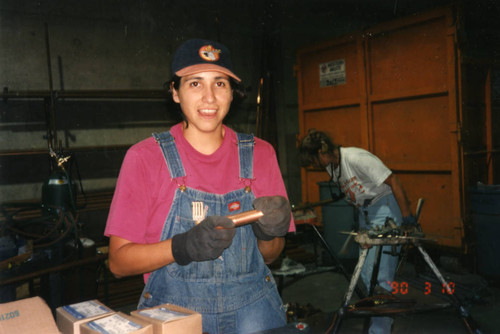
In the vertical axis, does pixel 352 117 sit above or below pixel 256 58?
below

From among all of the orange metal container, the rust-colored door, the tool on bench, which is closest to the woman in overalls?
the tool on bench

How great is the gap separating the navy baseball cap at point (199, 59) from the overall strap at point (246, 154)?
0.29 m

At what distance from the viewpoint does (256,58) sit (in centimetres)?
694

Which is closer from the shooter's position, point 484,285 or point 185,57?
point 185,57

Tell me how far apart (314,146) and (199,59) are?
255cm

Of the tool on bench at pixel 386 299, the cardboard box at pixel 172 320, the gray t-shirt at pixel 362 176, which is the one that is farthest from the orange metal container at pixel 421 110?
the cardboard box at pixel 172 320

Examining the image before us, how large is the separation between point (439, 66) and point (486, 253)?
211 centimetres

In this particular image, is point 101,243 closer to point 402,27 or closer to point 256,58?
point 256,58

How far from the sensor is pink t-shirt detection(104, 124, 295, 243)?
1491 mm

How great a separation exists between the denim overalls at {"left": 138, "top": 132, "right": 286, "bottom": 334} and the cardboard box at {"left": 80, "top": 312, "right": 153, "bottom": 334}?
44 cm

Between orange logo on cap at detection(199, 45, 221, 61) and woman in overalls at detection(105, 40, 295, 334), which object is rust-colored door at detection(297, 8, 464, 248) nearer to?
woman in overalls at detection(105, 40, 295, 334)

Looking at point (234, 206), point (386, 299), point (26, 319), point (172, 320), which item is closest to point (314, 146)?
point (386, 299)

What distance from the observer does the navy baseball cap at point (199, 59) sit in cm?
162

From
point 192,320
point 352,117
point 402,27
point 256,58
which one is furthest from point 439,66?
point 192,320
